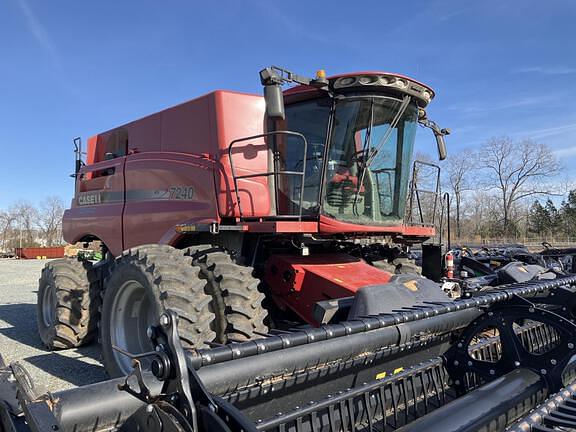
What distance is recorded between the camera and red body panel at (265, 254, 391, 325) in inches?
166

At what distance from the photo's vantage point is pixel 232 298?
11.9 ft

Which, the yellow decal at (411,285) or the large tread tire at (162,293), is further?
the yellow decal at (411,285)

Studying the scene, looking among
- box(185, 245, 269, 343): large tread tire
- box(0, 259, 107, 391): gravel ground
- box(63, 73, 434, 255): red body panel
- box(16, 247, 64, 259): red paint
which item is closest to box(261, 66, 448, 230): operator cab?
box(63, 73, 434, 255): red body panel

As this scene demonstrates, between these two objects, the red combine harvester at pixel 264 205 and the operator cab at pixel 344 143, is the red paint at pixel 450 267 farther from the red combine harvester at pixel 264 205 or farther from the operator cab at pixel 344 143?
the operator cab at pixel 344 143

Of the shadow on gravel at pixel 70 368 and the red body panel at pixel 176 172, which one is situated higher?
the red body panel at pixel 176 172

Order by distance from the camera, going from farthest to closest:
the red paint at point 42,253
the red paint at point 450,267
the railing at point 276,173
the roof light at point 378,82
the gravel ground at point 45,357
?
the red paint at point 42,253 → the red paint at point 450,267 → the gravel ground at point 45,357 → the roof light at point 378,82 → the railing at point 276,173

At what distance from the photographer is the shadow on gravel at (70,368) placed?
15.0ft

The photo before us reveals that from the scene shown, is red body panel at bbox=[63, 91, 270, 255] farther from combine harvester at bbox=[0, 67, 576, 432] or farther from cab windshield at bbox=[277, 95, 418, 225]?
cab windshield at bbox=[277, 95, 418, 225]

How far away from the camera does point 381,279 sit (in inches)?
175

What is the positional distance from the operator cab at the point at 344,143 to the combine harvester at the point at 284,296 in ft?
0.06

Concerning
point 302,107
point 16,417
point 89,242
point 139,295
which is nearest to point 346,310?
point 139,295

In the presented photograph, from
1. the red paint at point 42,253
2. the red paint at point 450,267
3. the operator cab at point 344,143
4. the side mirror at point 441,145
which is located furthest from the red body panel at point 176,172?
the red paint at point 42,253

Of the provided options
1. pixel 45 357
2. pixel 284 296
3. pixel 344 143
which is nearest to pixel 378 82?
pixel 344 143

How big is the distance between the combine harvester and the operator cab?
18 mm
